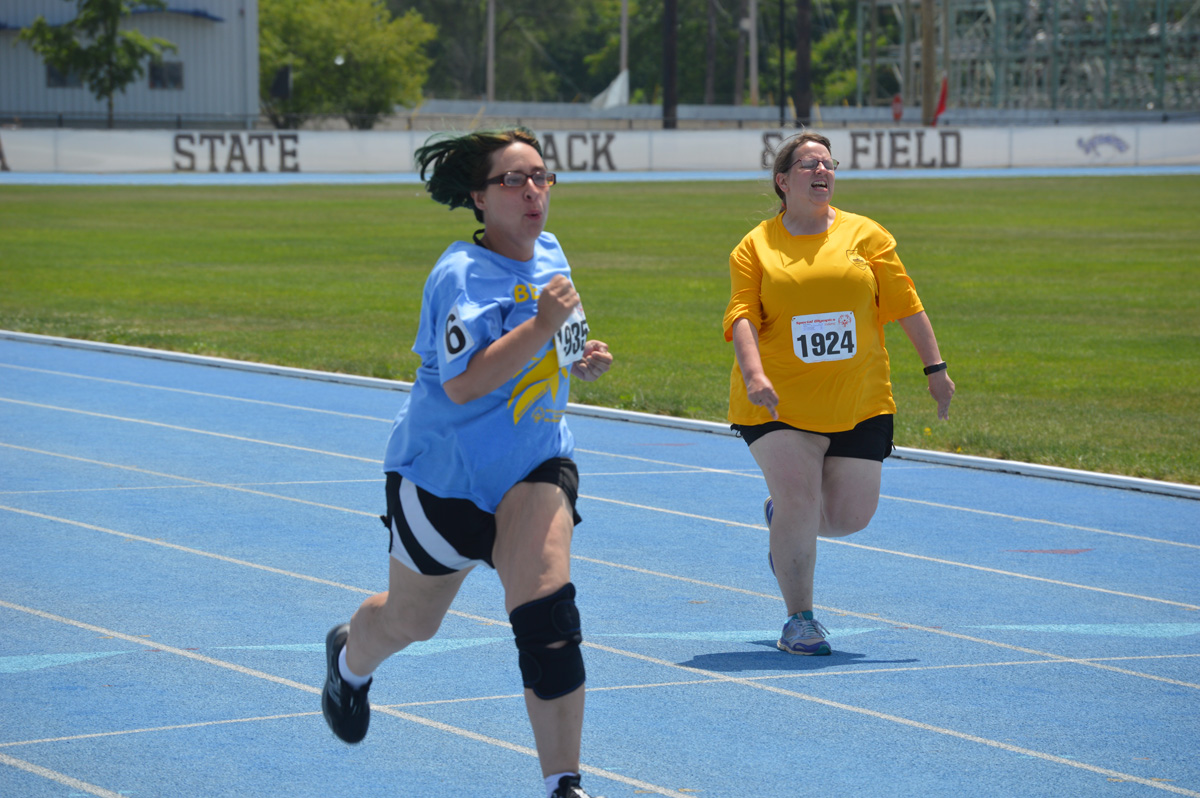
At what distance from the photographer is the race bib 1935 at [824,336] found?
5859 mm

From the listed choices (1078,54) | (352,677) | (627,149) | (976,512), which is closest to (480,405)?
(352,677)

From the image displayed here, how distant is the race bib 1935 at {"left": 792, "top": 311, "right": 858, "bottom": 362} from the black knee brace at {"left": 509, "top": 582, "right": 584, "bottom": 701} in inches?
88.7

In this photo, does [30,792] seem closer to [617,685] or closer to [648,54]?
[617,685]

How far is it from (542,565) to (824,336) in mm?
2301

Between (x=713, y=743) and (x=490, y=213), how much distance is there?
1.76 metres

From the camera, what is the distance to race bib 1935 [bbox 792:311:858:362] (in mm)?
5859

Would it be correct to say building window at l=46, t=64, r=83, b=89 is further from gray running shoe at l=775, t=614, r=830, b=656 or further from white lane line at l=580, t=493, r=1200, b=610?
gray running shoe at l=775, t=614, r=830, b=656

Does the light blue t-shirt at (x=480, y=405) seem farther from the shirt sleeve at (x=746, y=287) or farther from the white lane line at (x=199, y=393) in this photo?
the white lane line at (x=199, y=393)

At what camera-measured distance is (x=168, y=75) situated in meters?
64.2

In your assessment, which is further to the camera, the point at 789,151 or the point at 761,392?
the point at 789,151

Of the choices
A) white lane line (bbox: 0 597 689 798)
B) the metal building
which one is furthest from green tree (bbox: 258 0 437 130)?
white lane line (bbox: 0 597 689 798)

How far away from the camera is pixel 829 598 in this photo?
6.65m

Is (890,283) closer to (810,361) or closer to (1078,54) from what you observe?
(810,361)

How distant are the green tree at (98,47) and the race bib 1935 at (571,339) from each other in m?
58.4
